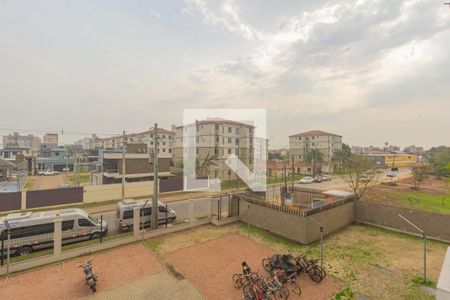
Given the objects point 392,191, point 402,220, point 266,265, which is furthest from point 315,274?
point 392,191

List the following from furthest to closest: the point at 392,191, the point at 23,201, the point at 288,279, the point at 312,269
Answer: the point at 392,191
the point at 23,201
the point at 312,269
the point at 288,279

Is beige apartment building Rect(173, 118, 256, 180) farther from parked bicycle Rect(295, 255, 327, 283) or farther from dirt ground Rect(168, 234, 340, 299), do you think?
parked bicycle Rect(295, 255, 327, 283)

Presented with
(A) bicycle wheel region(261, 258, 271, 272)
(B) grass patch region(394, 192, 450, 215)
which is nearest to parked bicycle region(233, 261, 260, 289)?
(A) bicycle wheel region(261, 258, 271, 272)

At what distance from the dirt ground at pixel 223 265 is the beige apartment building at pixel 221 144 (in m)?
28.5

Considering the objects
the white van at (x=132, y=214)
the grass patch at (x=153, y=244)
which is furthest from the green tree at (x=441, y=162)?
the white van at (x=132, y=214)

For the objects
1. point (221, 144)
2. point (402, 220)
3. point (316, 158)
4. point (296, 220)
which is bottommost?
point (402, 220)

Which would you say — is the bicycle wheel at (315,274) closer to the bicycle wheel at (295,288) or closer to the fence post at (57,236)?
the bicycle wheel at (295,288)

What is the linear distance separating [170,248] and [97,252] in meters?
3.59

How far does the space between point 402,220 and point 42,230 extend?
20.5m

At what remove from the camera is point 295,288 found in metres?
8.34

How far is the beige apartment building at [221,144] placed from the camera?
144 ft

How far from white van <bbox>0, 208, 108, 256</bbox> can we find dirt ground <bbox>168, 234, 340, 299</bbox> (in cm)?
477

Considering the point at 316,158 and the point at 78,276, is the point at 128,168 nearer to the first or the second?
the point at 78,276

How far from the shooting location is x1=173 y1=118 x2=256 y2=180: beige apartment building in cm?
4378
